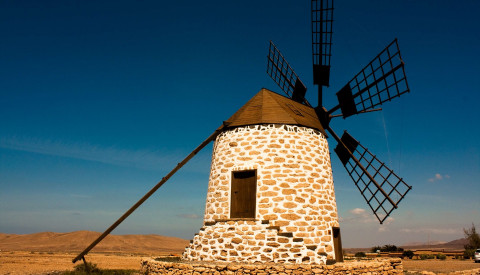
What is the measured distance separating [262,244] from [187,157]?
4.25 meters

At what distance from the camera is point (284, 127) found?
10.2 m

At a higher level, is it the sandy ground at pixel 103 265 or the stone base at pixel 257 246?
the stone base at pixel 257 246

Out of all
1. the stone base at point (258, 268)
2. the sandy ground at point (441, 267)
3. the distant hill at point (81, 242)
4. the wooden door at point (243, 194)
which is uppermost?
the wooden door at point (243, 194)

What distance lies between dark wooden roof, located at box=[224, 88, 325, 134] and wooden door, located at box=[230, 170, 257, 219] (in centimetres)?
180

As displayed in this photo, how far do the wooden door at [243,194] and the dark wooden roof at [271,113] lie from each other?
1800 millimetres

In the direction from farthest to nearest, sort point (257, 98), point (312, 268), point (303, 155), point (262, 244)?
1. point (257, 98)
2. point (303, 155)
3. point (262, 244)
4. point (312, 268)

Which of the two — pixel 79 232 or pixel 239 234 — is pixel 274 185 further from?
pixel 79 232

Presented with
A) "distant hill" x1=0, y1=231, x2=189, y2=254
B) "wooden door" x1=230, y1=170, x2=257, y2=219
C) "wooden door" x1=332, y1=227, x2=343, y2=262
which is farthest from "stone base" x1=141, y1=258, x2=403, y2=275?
"distant hill" x1=0, y1=231, x2=189, y2=254

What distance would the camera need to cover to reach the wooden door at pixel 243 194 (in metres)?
9.52

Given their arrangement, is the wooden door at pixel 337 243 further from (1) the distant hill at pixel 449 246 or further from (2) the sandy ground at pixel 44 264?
(1) the distant hill at pixel 449 246

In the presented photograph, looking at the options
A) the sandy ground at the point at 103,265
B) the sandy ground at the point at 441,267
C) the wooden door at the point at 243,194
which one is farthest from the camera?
the sandy ground at the point at 103,265

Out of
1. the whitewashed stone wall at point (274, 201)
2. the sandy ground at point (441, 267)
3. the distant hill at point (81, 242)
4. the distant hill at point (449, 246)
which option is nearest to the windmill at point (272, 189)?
the whitewashed stone wall at point (274, 201)

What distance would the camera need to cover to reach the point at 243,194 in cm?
972

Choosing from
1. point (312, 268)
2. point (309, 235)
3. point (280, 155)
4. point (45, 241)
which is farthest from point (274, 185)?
point (45, 241)
